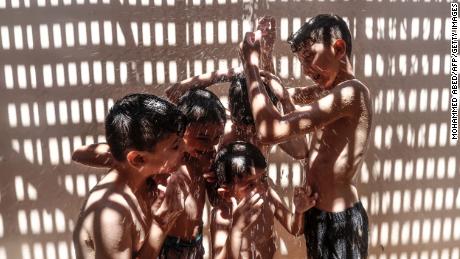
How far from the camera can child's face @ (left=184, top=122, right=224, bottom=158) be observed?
220cm

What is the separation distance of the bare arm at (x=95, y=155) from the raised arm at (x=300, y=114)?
0.68 metres

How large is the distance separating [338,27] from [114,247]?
4.39 ft

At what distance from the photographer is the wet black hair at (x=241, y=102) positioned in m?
2.38

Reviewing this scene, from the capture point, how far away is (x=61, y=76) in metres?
2.98

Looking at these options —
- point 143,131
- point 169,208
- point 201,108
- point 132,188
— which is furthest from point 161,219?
point 201,108

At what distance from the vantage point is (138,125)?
1.61 m

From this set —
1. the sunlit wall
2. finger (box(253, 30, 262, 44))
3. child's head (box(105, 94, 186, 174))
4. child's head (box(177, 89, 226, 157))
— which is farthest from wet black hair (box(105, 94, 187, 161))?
the sunlit wall

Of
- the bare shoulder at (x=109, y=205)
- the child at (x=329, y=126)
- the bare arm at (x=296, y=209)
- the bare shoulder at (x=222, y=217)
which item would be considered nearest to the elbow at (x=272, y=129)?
the child at (x=329, y=126)

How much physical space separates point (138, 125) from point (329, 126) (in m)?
0.89

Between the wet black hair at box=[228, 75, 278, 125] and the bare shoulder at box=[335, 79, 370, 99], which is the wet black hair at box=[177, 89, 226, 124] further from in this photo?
the bare shoulder at box=[335, 79, 370, 99]

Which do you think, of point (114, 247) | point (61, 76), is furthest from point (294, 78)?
point (114, 247)

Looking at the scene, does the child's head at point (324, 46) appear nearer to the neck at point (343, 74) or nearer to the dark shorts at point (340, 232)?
the neck at point (343, 74)

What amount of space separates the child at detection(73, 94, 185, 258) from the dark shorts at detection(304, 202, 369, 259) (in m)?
0.72

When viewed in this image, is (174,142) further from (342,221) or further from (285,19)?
(285,19)
